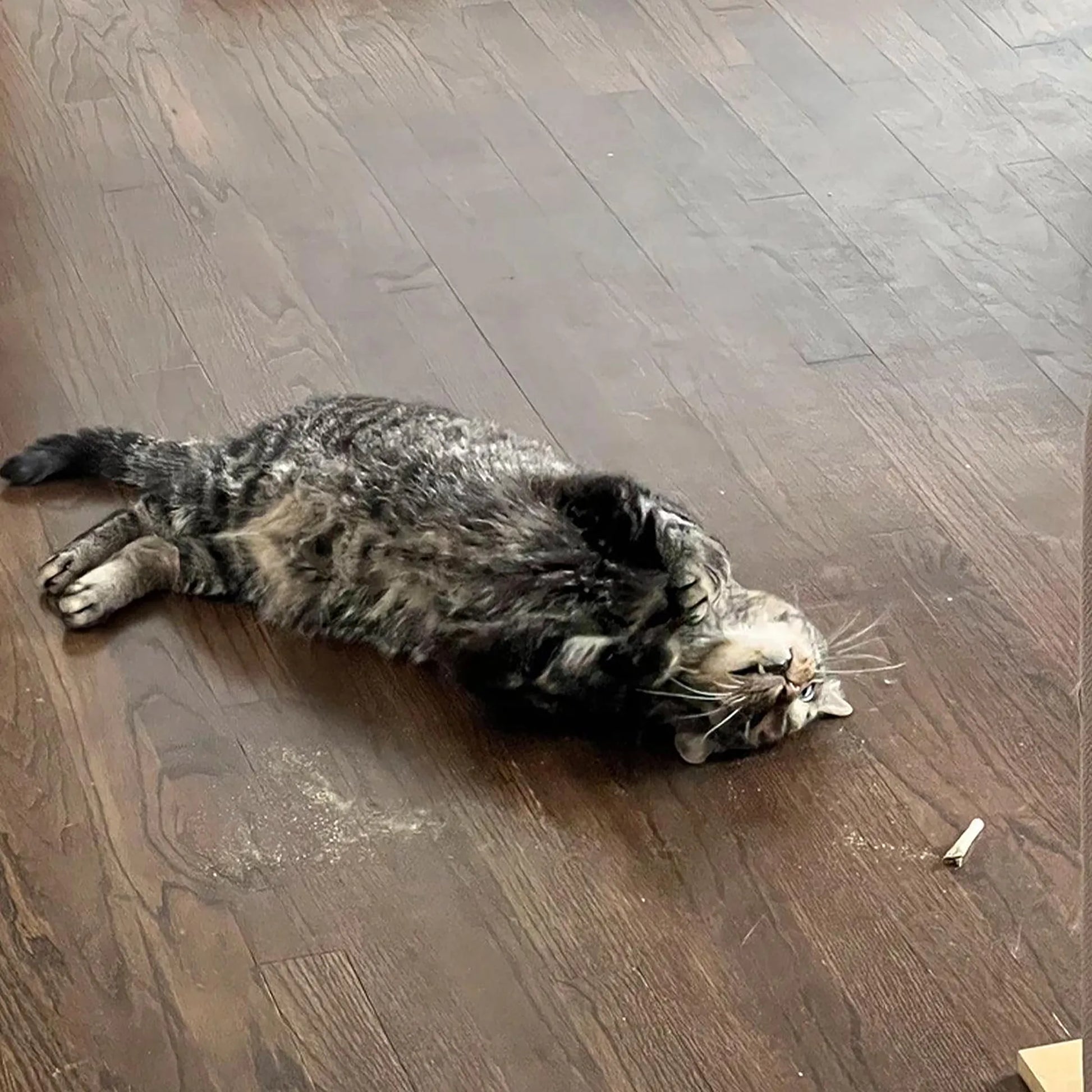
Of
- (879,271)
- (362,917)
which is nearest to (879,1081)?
(362,917)

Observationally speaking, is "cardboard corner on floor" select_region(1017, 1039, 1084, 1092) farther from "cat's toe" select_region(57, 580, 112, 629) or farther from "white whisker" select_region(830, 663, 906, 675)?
"cat's toe" select_region(57, 580, 112, 629)

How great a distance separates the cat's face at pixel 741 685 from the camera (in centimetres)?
199

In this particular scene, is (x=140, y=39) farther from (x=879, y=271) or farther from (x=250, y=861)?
(x=250, y=861)

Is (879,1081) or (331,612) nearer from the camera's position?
(879,1081)

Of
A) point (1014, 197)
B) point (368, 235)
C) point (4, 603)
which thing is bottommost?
point (4, 603)

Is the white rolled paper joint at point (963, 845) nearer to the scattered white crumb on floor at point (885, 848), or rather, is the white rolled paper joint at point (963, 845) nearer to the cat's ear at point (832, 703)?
the scattered white crumb on floor at point (885, 848)

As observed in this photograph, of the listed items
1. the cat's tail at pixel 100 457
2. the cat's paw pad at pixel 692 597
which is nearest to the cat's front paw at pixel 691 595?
the cat's paw pad at pixel 692 597

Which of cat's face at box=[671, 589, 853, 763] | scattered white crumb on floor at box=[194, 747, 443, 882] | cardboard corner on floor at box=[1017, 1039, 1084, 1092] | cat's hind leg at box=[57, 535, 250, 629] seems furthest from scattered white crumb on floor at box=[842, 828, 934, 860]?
cat's hind leg at box=[57, 535, 250, 629]

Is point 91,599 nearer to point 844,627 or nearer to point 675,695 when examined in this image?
point 675,695

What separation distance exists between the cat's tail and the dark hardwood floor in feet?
0.12

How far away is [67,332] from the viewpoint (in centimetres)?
259

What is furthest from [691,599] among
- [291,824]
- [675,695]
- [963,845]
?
[291,824]

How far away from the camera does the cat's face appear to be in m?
1.99

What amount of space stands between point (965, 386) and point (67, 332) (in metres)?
1.28
